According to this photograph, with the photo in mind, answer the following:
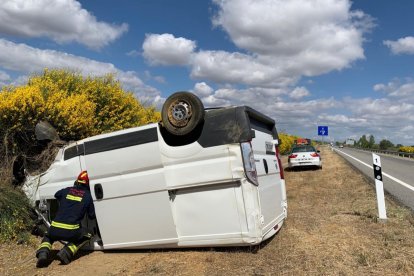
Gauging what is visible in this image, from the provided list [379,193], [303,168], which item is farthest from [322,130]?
[379,193]

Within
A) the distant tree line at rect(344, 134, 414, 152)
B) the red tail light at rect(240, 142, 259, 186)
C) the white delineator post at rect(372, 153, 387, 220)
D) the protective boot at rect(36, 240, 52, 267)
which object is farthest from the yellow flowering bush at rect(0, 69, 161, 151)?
the distant tree line at rect(344, 134, 414, 152)

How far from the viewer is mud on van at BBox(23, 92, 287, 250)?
204 inches

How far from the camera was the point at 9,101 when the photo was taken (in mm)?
8445

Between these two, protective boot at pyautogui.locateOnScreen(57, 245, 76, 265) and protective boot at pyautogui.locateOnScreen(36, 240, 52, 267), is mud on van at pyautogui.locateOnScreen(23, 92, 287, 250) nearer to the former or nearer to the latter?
protective boot at pyautogui.locateOnScreen(57, 245, 76, 265)

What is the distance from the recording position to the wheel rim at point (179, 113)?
5.34 m

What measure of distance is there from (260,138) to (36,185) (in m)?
4.05

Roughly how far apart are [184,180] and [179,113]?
34.8 inches

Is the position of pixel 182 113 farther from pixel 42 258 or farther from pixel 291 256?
pixel 42 258

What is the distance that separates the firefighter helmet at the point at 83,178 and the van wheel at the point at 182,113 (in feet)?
5.28

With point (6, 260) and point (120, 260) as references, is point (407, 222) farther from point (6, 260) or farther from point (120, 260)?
point (6, 260)

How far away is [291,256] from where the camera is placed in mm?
5430

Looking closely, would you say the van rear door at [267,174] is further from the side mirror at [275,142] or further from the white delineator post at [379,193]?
the white delineator post at [379,193]

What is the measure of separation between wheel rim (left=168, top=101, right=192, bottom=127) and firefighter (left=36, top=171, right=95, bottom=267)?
5.71ft

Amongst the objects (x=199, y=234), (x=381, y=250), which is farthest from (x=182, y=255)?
(x=381, y=250)
